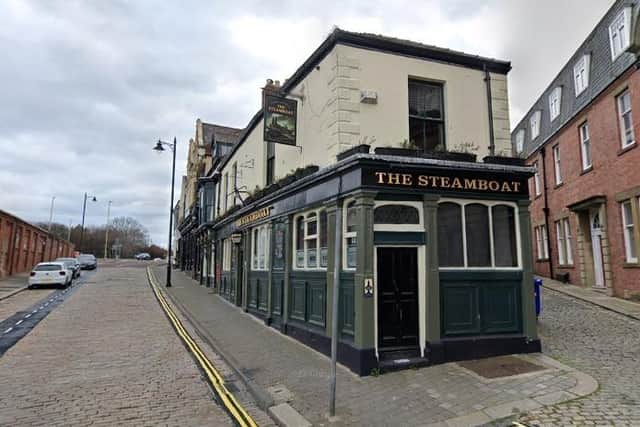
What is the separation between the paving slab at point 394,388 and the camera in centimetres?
574

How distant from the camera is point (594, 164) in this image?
17344 mm

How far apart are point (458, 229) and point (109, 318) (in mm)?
11571

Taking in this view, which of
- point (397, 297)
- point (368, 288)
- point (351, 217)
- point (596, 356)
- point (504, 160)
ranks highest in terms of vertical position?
point (504, 160)

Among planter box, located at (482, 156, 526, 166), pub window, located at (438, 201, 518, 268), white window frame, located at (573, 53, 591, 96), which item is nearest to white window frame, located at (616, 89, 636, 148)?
white window frame, located at (573, 53, 591, 96)

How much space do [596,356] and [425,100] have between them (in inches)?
253

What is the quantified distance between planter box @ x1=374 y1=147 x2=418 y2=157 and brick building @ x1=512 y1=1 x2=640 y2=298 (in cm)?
952

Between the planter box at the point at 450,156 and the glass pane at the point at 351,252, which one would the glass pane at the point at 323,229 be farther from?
the planter box at the point at 450,156

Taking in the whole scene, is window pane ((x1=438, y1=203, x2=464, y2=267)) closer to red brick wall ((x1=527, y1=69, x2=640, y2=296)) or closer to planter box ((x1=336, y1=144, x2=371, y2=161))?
planter box ((x1=336, y1=144, x2=371, y2=161))

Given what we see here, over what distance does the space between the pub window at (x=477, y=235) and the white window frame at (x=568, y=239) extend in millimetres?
13127

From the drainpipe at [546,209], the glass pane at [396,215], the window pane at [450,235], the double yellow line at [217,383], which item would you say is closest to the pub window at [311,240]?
the glass pane at [396,215]

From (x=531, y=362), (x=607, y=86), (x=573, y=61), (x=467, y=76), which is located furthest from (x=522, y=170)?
(x=573, y=61)

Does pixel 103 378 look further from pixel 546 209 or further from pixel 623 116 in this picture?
pixel 546 209

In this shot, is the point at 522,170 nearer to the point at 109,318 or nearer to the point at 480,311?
the point at 480,311

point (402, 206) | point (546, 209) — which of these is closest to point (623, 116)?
point (546, 209)
